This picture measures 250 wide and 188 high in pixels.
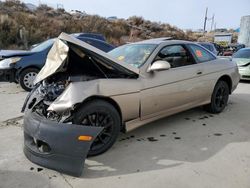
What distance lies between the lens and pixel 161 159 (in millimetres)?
3516

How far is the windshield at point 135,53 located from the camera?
13.9ft

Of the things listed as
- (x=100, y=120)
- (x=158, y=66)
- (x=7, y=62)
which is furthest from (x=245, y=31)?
(x=100, y=120)

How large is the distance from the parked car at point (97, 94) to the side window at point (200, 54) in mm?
44

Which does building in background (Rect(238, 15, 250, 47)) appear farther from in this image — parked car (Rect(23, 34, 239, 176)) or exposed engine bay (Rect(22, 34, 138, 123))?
exposed engine bay (Rect(22, 34, 138, 123))

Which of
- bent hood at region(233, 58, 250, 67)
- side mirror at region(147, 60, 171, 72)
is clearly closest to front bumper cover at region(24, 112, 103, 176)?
side mirror at region(147, 60, 171, 72)

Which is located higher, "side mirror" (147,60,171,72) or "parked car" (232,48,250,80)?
"side mirror" (147,60,171,72)

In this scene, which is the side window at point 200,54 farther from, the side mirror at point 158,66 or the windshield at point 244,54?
the windshield at point 244,54

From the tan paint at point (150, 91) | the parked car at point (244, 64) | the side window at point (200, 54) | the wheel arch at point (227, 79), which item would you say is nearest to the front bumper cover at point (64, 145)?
the tan paint at point (150, 91)

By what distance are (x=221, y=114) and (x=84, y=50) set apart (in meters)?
3.48

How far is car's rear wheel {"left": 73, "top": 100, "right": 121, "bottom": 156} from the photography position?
3.34 meters

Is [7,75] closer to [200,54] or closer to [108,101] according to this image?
[108,101]

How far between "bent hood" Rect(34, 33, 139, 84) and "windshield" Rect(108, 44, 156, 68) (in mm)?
419

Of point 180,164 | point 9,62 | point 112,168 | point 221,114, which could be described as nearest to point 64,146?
point 112,168

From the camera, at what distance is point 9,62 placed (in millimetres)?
7191
